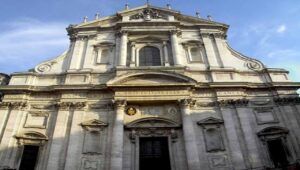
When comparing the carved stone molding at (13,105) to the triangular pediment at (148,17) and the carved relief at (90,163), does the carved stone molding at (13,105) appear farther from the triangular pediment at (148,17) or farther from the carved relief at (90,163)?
the triangular pediment at (148,17)

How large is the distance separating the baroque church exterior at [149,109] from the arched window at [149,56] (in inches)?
2.5

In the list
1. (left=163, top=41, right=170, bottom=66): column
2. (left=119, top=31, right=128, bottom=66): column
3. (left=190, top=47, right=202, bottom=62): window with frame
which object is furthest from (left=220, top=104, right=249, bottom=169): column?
(left=119, top=31, right=128, bottom=66): column

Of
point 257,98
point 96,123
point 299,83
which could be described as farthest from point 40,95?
point 299,83

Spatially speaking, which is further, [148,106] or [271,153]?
[148,106]

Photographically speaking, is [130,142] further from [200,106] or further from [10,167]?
[10,167]

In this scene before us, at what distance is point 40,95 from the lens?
60.4 feet

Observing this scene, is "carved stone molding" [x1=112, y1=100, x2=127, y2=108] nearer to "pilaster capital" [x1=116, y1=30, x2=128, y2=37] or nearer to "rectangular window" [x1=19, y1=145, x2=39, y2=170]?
"rectangular window" [x1=19, y1=145, x2=39, y2=170]

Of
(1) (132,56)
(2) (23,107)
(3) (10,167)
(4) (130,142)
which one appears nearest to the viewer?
(3) (10,167)

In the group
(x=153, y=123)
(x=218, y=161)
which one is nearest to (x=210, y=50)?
(x=153, y=123)

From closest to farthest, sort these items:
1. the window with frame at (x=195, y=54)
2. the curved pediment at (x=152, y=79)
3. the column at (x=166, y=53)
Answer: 1. the curved pediment at (x=152, y=79)
2. the column at (x=166, y=53)
3. the window with frame at (x=195, y=54)

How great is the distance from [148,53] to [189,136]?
22.6ft

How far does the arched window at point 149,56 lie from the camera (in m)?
20.4

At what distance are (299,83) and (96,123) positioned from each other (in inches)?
458

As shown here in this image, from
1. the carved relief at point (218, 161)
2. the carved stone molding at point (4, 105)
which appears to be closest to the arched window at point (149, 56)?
the carved relief at point (218, 161)
